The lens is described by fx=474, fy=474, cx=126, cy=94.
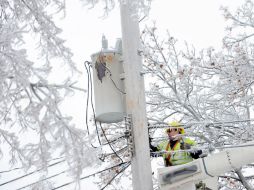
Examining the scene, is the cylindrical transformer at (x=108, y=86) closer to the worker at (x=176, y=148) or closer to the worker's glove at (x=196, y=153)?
the worker at (x=176, y=148)

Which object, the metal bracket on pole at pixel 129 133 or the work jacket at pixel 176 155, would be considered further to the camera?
the work jacket at pixel 176 155

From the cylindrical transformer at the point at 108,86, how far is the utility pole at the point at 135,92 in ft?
0.39

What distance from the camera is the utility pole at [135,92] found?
511 centimetres

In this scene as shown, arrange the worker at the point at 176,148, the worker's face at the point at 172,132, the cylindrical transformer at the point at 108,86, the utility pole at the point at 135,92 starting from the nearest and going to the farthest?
the utility pole at the point at 135,92 → the cylindrical transformer at the point at 108,86 → the worker at the point at 176,148 → the worker's face at the point at 172,132

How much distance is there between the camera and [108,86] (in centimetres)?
535

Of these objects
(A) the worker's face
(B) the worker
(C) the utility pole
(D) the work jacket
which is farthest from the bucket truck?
(A) the worker's face

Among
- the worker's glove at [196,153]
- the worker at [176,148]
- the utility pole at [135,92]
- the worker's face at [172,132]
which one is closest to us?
the utility pole at [135,92]

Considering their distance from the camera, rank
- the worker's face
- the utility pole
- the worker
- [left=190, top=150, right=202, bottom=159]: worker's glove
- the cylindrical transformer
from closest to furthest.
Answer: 1. the utility pole
2. the cylindrical transformer
3. [left=190, top=150, right=202, bottom=159]: worker's glove
4. the worker
5. the worker's face

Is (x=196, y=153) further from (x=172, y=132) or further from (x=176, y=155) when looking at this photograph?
(x=172, y=132)

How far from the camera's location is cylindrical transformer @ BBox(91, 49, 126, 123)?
5.28 m

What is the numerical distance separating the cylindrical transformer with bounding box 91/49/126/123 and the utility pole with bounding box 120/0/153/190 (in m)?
0.12

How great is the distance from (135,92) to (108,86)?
329 millimetres

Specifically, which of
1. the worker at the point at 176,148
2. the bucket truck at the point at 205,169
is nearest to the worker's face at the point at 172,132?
the worker at the point at 176,148

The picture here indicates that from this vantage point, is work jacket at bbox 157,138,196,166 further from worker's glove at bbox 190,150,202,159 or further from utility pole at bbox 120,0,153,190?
utility pole at bbox 120,0,153,190
